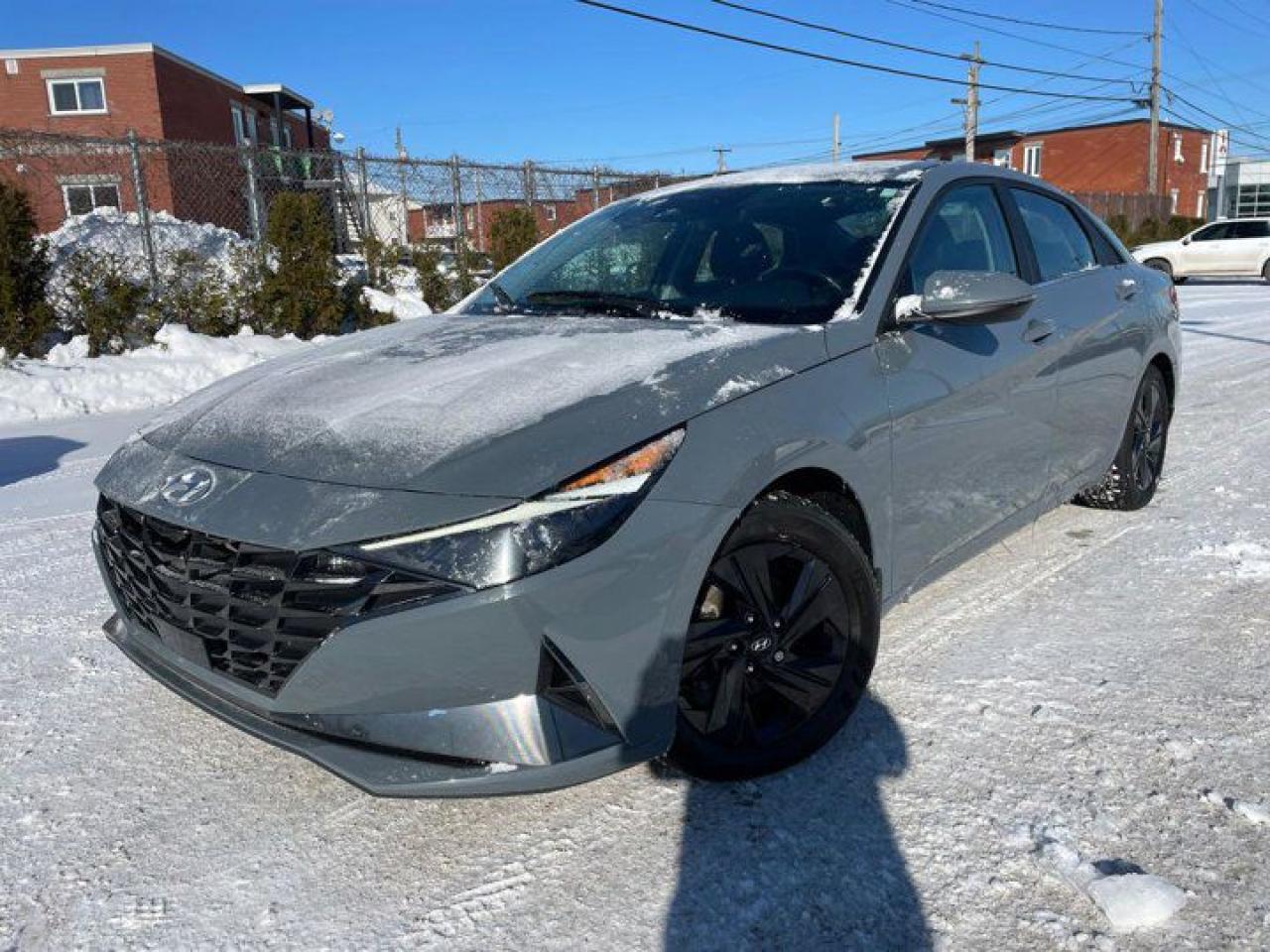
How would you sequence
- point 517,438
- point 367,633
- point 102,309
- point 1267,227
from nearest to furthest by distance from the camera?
point 367,633 → point 517,438 → point 102,309 → point 1267,227

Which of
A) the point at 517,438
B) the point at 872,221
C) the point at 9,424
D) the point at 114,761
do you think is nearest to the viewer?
the point at 517,438

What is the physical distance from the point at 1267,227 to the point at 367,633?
24.8m

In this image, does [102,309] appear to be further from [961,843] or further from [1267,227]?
[1267,227]

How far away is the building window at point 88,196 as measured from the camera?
1886cm

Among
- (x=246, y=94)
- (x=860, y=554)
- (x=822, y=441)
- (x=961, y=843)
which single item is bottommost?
(x=961, y=843)

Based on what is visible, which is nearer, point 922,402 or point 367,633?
point 367,633

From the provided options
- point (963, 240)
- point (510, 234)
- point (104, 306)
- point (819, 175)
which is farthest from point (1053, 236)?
point (510, 234)

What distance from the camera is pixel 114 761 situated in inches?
104

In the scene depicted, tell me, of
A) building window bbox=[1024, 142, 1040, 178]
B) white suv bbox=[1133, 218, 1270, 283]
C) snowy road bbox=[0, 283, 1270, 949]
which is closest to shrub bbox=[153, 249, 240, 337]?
snowy road bbox=[0, 283, 1270, 949]

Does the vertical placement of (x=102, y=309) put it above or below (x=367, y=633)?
above

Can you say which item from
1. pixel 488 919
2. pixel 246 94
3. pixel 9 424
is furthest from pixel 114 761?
pixel 246 94

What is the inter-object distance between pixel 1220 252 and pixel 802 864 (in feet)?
78.2

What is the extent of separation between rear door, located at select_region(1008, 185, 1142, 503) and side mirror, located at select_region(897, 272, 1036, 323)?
0.74 m

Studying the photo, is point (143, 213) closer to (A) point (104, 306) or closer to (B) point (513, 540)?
(A) point (104, 306)
